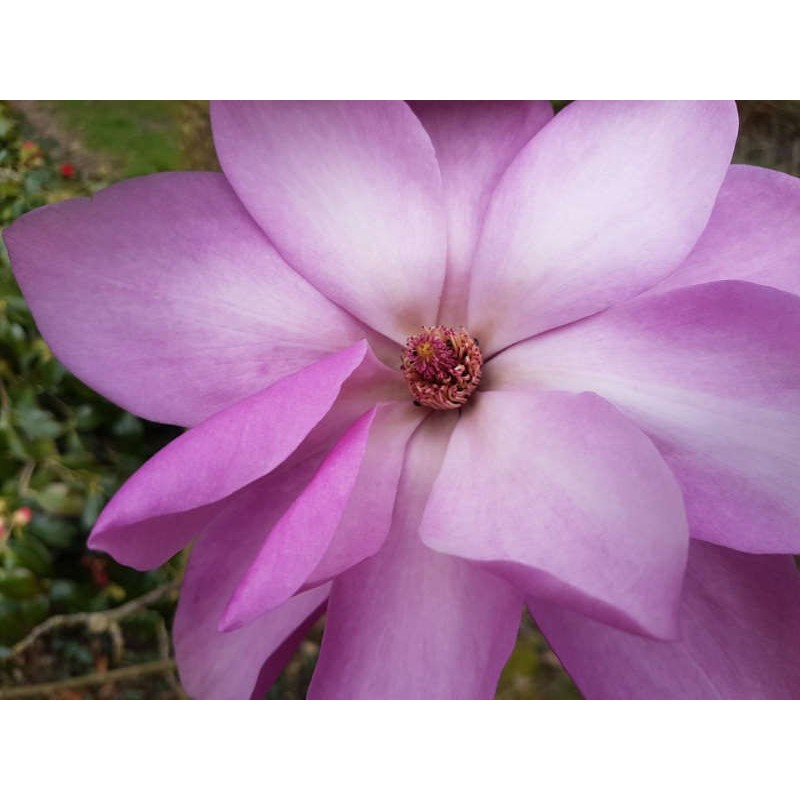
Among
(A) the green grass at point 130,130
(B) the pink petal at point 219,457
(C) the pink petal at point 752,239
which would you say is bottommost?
(B) the pink petal at point 219,457

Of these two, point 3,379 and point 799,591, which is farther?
point 3,379

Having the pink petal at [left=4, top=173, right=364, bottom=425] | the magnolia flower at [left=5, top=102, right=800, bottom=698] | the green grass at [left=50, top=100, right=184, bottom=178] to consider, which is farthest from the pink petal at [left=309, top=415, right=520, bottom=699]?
the green grass at [left=50, top=100, right=184, bottom=178]

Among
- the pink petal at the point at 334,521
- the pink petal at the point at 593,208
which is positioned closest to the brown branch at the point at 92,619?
the pink petal at the point at 334,521

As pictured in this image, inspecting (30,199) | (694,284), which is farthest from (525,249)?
(30,199)

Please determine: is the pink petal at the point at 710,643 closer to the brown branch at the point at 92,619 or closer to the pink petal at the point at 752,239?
the pink petal at the point at 752,239
